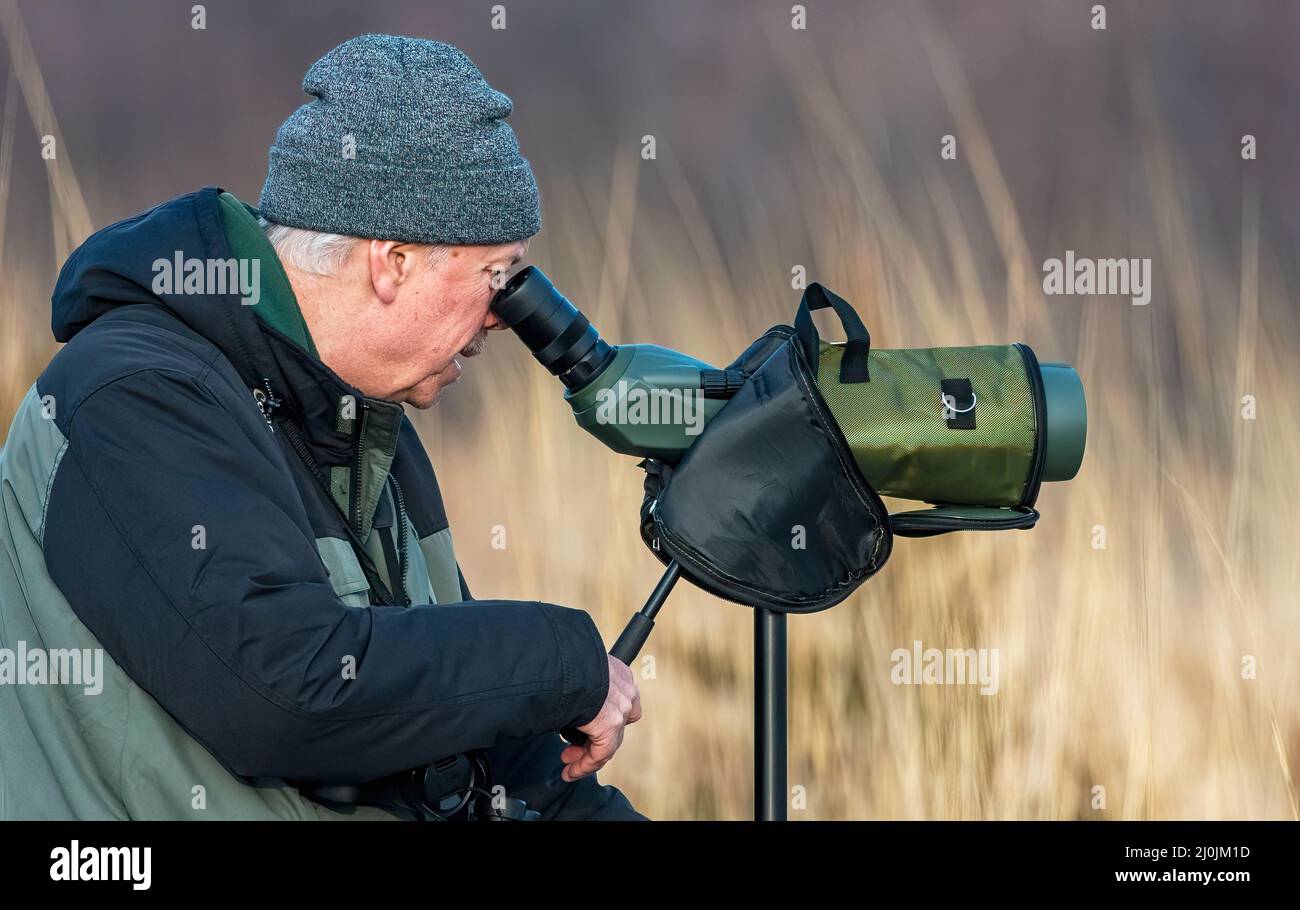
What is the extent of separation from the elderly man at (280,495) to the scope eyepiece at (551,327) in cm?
3

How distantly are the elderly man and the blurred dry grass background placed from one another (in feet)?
3.83

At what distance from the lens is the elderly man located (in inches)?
44.5

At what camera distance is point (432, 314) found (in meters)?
1.43

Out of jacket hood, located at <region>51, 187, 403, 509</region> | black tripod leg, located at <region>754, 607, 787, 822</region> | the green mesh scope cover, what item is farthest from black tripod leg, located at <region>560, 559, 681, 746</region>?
jacket hood, located at <region>51, 187, 403, 509</region>

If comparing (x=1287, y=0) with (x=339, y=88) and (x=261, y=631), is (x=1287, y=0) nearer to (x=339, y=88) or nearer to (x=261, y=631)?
(x=339, y=88)

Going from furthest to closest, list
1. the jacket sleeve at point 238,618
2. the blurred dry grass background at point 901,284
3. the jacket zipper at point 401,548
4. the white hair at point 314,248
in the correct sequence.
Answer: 1. the blurred dry grass background at point 901,284
2. the jacket zipper at point 401,548
3. the white hair at point 314,248
4. the jacket sleeve at point 238,618

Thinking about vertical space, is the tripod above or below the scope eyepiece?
below

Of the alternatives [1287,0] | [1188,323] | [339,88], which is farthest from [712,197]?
[339,88]

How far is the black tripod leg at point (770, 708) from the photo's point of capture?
1523mm

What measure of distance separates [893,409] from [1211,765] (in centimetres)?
148

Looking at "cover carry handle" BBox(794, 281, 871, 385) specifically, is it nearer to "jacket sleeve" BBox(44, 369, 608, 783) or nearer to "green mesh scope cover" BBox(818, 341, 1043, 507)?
"green mesh scope cover" BBox(818, 341, 1043, 507)

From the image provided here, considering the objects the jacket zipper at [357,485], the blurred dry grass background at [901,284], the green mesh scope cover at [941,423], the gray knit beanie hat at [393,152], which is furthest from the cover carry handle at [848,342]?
the blurred dry grass background at [901,284]

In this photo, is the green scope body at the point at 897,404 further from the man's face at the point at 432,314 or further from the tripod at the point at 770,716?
the tripod at the point at 770,716
